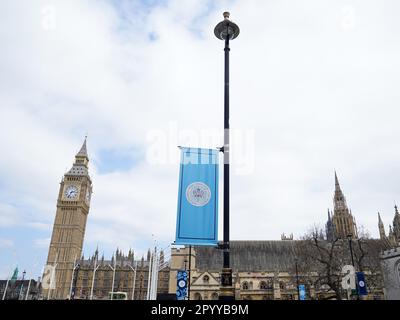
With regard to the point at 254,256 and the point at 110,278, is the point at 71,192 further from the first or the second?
the point at 254,256

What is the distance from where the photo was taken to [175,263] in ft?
252

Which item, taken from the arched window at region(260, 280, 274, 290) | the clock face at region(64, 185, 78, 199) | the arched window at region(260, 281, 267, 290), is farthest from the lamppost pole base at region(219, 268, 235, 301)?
the clock face at region(64, 185, 78, 199)

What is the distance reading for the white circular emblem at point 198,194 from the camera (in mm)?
10914

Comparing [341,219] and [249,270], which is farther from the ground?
[341,219]

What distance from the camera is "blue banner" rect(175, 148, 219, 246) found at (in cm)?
1077

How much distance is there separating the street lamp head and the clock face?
404 feet

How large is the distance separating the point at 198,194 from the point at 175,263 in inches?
2771

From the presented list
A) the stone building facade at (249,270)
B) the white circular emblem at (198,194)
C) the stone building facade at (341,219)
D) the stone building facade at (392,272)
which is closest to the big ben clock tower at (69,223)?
the stone building facade at (249,270)

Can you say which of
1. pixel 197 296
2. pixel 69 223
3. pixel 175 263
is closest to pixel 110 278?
pixel 69 223

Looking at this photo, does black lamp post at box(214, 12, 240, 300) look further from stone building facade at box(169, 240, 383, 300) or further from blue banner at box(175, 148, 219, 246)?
stone building facade at box(169, 240, 383, 300)

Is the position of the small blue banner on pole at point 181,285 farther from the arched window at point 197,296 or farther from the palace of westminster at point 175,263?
the arched window at point 197,296
